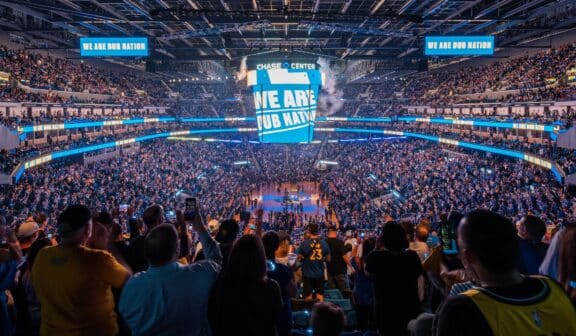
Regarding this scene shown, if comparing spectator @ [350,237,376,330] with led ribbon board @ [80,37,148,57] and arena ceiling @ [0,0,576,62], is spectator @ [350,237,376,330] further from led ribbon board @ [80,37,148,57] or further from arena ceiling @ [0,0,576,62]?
led ribbon board @ [80,37,148,57]

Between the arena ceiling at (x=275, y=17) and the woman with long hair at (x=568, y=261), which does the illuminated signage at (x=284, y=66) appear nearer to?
the arena ceiling at (x=275, y=17)

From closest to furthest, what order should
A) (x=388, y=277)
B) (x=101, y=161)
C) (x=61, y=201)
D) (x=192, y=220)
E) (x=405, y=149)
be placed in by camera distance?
(x=192, y=220), (x=388, y=277), (x=61, y=201), (x=101, y=161), (x=405, y=149)

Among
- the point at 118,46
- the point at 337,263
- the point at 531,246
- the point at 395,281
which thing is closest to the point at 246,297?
the point at 395,281

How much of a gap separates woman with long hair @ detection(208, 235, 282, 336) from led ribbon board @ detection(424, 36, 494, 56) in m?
16.8

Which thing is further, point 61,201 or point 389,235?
point 61,201

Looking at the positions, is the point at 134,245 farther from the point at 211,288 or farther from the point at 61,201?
the point at 61,201

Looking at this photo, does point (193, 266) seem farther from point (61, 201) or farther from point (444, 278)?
point (61, 201)

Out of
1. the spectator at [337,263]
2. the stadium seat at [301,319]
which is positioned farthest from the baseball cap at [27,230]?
the spectator at [337,263]

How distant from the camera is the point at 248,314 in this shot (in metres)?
2.76

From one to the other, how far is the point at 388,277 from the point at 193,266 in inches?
70.7

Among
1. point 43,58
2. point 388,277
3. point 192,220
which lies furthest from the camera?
point 43,58

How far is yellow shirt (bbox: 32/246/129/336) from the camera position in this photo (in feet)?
10.0

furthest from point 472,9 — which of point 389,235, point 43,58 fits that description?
point 43,58

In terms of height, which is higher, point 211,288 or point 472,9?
point 472,9
